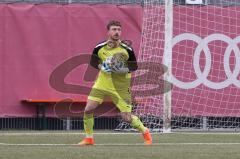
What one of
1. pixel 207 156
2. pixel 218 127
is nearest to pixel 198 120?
pixel 218 127

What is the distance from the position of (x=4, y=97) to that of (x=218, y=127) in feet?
17.8

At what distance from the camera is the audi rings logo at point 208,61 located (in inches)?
761

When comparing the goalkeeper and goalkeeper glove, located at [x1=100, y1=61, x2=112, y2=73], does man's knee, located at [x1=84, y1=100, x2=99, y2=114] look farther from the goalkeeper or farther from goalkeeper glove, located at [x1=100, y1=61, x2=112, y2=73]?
goalkeeper glove, located at [x1=100, y1=61, x2=112, y2=73]

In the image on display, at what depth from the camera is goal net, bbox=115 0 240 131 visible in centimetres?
1923

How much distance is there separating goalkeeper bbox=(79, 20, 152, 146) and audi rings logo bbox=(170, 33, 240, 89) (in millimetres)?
6075

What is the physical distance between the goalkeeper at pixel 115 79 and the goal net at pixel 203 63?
5605 mm

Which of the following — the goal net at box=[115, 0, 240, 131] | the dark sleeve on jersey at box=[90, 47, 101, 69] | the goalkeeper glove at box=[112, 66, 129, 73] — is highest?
the dark sleeve on jersey at box=[90, 47, 101, 69]

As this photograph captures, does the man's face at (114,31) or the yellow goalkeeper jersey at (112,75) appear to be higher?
the man's face at (114,31)

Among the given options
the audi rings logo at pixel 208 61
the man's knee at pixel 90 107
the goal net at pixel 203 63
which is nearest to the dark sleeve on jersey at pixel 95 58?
the man's knee at pixel 90 107

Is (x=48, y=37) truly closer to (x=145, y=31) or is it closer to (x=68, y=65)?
(x=68, y=65)

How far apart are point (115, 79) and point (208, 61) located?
6.61m

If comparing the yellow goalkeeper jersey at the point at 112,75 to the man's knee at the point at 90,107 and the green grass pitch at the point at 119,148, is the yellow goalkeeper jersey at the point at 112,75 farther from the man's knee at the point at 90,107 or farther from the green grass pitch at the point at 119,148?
the green grass pitch at the point at 119,148

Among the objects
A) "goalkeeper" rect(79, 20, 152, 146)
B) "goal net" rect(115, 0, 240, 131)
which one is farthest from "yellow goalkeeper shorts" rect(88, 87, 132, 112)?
"goal net" rect(115, 0, 240, 131)

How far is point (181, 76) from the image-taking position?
19281mm
